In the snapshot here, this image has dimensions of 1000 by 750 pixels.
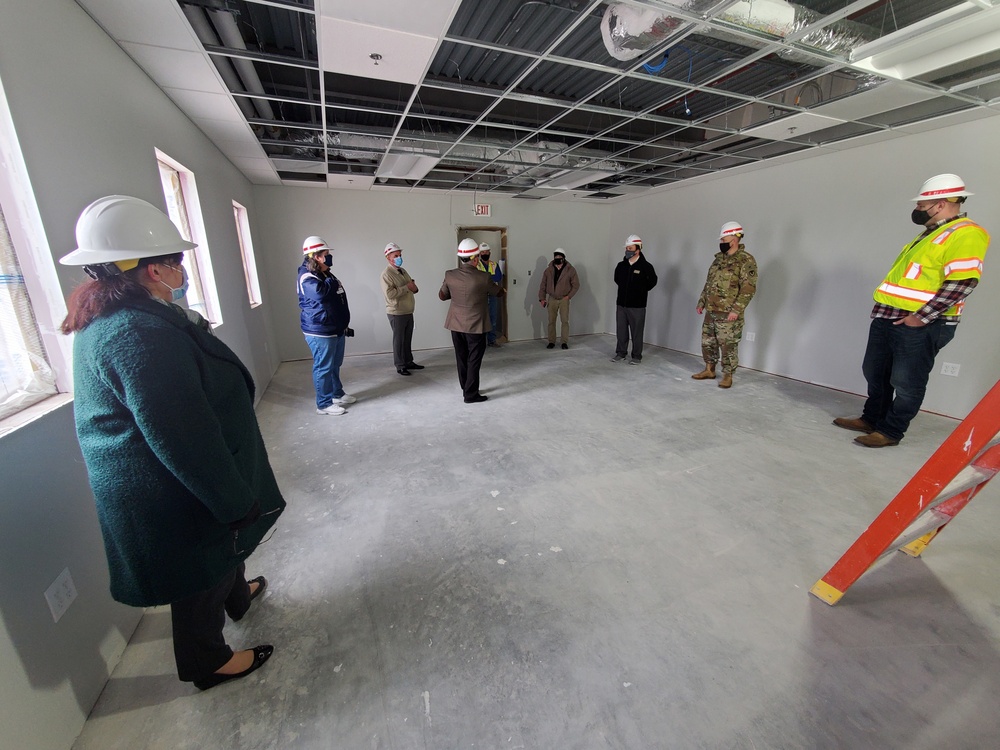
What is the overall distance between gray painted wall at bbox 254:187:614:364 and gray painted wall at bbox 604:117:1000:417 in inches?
62.7

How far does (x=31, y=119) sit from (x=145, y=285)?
2.79 ft

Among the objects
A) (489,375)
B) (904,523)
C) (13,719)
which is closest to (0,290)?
(13,719)

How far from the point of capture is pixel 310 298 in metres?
3.32

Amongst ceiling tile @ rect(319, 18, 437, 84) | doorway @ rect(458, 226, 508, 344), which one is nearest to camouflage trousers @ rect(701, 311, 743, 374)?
doorway @ rect(458, 226, 508, 344)

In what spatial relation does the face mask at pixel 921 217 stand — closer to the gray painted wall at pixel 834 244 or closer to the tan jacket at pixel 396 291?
the gray painted wall at pixel 834 244

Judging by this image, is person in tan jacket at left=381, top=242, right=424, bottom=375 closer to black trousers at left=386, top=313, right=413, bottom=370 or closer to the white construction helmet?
Result: black trousers at left=386, top=313, right=413, bottom=370

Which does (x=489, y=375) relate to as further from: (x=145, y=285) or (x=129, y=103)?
(x=145, y=285)

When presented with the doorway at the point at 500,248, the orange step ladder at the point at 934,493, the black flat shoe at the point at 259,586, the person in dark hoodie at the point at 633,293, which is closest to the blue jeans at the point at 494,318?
the doorway at the point at 500,248

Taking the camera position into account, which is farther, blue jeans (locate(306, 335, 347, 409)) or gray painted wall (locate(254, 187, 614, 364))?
gray painted wall (locate(254, 187, 614, 364))

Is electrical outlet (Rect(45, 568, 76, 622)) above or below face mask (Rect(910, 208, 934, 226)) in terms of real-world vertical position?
Result: below

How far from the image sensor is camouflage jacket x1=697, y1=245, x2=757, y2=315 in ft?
13.0

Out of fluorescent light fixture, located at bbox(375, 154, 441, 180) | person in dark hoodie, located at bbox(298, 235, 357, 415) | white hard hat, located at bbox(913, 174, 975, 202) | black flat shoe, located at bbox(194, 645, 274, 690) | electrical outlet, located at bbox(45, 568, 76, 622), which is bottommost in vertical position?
black flat shoe, located at bbox(194, 645, 274, 690)

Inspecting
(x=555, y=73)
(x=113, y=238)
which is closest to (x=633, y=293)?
(x=555, y=73)

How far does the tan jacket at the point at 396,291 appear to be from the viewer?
4.44 meters
